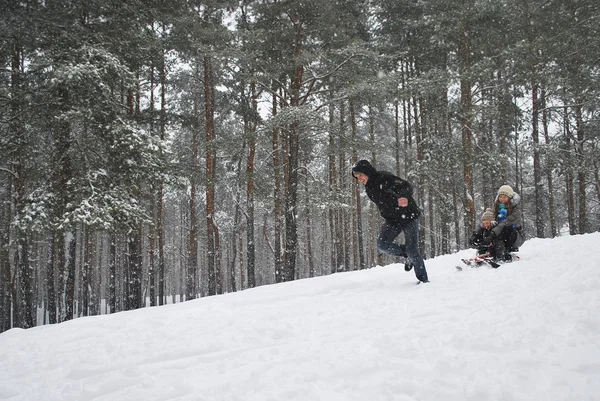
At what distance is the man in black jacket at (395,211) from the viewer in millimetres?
5266

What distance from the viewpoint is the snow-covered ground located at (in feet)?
6.51

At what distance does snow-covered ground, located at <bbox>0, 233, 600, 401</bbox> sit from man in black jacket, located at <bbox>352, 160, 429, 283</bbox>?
2.91ft

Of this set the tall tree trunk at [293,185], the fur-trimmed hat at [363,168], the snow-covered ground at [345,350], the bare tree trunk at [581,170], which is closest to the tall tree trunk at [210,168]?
the tall tree trunk at [293,185]

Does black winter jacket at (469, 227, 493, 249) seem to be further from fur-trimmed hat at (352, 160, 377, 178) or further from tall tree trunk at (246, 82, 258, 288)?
tall tree trunk at (246, 82, 258, 288)

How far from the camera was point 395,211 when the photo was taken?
536 cm

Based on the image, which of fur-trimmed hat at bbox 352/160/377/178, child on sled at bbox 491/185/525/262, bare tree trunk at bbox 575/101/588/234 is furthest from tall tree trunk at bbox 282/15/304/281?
bare tree trunk at bbox 575/101/588/234

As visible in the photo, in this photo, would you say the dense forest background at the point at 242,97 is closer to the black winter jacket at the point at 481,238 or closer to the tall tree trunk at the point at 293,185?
the tall tree trunk at the point at 293,185

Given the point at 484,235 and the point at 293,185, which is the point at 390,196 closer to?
the point at 484,235

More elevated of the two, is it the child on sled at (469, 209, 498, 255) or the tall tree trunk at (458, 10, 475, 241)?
the tall tree trunk at (458, 10, 475, 241)

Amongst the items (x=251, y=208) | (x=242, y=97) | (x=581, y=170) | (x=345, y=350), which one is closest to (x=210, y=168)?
(x=251, y=208)

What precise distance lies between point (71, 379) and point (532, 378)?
3211 mm

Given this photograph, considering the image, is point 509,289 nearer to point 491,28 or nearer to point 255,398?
point 255,398

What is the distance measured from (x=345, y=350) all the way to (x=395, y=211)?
3.13m

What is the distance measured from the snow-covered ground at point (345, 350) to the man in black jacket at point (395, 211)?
886 millimetres
